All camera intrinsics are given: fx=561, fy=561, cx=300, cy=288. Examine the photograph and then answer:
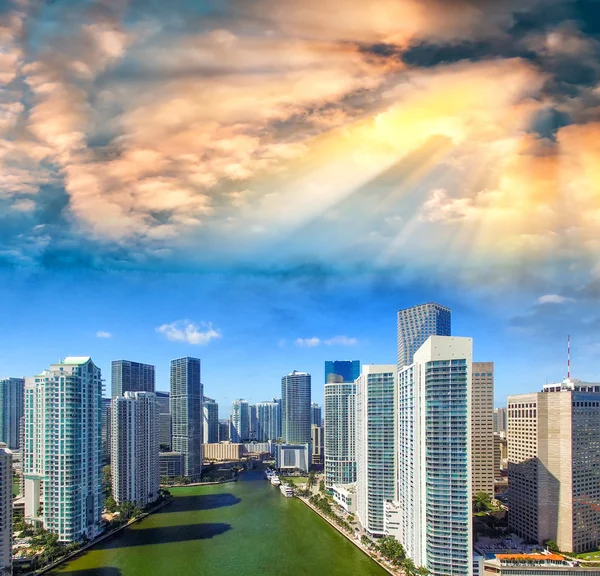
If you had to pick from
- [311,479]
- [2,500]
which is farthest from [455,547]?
[311,479]

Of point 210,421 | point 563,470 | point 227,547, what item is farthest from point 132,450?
point 210,421

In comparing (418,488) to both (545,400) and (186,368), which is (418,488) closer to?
(545,400)

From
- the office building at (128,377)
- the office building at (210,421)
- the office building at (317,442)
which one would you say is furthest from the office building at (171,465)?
the office building at (210,421)

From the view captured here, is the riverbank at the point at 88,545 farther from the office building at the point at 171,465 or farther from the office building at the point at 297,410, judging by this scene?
the office building at the point at 297,410

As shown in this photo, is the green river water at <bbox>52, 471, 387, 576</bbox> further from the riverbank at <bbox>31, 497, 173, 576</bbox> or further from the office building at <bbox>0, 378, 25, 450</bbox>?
the office building at <bbox>0, 378, 25, 450</bbox>

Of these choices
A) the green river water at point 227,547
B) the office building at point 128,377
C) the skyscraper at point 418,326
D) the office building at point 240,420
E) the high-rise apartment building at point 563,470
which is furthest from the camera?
the office building at point 240,420

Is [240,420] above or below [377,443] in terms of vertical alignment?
below

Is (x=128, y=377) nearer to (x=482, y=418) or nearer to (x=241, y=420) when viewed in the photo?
(x=241, y=420)
